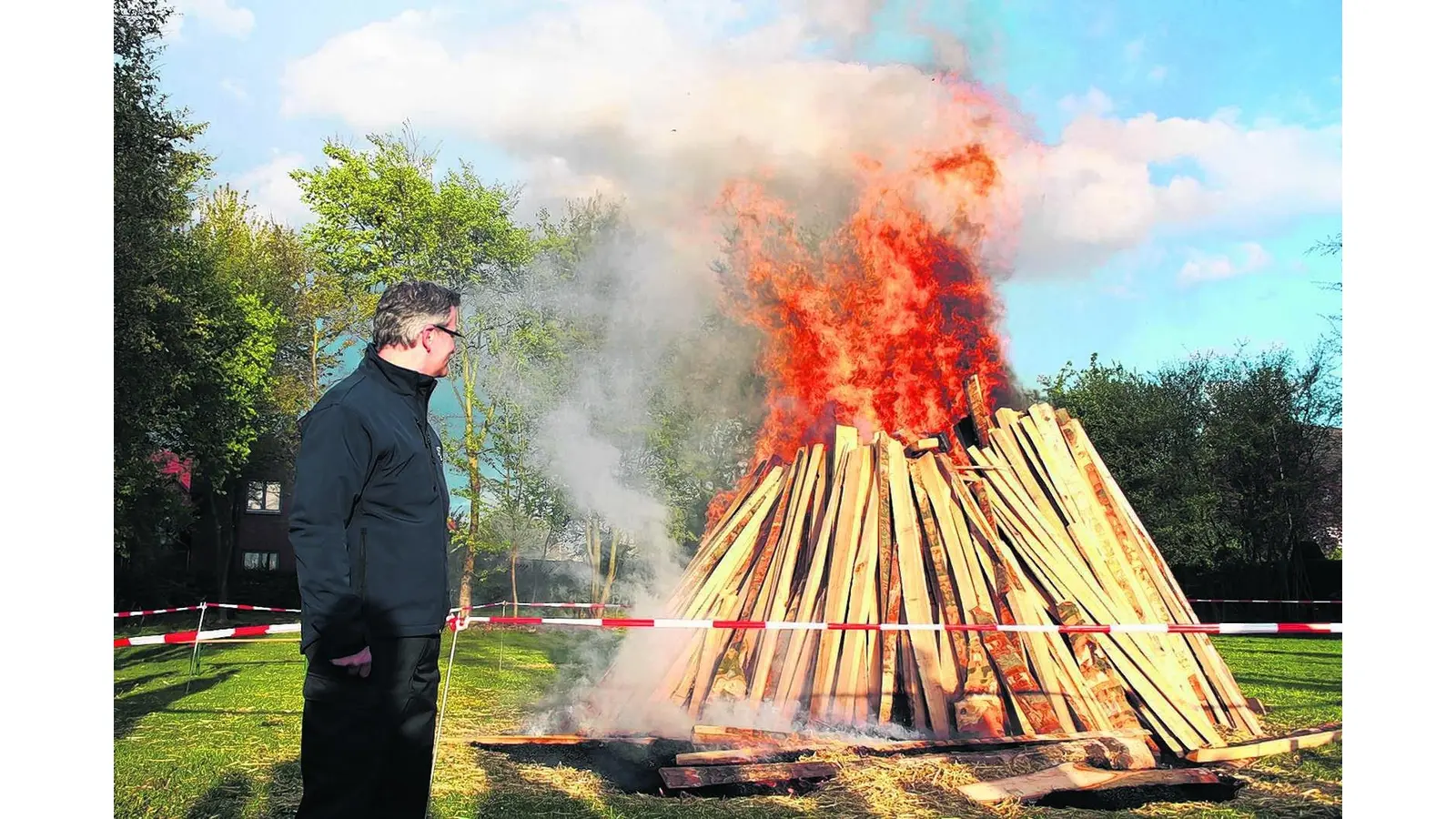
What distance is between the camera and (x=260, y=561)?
1106 inches

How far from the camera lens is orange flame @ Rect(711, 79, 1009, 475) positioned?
8219mm

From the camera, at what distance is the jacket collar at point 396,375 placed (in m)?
3.30

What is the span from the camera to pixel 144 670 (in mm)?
12258

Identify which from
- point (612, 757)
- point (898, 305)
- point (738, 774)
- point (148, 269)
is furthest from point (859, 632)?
point (148, 269)

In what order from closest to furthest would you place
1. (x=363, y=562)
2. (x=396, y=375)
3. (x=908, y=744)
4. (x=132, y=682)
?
1. (x=363, y=562)
2. (x=396, y=375)
3. (x=908, y=744)
4. (x=132, y=682)

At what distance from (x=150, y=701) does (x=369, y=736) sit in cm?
838

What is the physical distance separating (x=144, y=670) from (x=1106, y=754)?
37.4 feet

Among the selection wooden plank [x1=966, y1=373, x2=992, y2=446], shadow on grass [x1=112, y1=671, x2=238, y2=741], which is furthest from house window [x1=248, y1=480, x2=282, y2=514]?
wooden plank [x1=966, y1=373, x2=992, y2=446]

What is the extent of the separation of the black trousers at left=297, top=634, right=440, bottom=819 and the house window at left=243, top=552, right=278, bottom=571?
2682cm

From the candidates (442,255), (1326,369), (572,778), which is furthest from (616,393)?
(1326,369)

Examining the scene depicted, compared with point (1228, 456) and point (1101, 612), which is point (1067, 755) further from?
point (1228, 456)

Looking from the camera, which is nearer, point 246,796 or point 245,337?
point 246,796

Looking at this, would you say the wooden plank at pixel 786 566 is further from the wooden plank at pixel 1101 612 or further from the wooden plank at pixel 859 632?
the wooden plank at pixel 1101 612

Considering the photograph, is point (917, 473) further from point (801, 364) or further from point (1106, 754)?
point (1106, 754)
